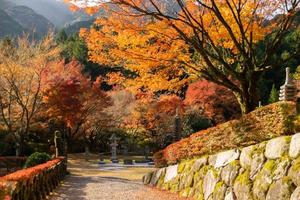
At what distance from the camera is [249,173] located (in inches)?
255

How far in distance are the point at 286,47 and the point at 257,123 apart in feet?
102

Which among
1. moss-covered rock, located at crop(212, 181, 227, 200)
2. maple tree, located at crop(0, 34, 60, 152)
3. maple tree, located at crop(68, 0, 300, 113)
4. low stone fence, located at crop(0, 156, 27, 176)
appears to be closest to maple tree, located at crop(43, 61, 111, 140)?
maple tree, located at crop(0, 34, 60, 152)

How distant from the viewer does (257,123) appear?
25.6 feet

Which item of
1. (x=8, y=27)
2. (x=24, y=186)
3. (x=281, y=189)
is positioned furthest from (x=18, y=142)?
(x=8, y=27)

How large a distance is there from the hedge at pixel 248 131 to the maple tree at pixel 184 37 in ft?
4.19

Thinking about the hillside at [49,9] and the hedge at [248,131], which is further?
the hillside at [49,9]

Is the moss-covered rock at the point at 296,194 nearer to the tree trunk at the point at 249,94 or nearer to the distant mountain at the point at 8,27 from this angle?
the tree trunk at the point at 249,94

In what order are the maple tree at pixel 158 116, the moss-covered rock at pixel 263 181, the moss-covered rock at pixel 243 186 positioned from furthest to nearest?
the maple tree at pixel 158 116 → the moss-covered rock at pixel 243 186 → the moss-covered rock at pixel 263 181

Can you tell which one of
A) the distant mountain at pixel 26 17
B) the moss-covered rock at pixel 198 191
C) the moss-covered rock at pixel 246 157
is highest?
the distant mountain at pixel 26 17

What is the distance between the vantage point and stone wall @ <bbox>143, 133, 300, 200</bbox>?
213 inches

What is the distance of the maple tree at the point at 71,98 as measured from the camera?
27875 mm

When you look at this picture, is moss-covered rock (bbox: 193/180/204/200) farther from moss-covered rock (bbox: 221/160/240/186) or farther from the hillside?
the hillside

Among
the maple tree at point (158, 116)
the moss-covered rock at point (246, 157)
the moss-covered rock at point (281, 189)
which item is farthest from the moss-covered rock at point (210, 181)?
the maple tree at point (158, 116)

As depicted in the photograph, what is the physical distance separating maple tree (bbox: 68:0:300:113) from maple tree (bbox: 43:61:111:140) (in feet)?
59.4
